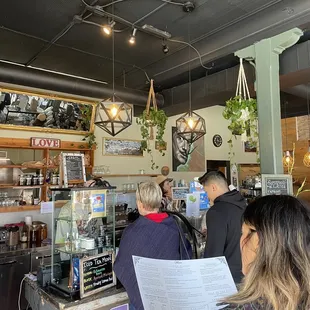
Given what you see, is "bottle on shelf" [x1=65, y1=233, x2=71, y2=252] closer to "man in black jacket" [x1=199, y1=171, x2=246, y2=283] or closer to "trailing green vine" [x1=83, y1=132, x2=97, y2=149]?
"man in black jacket" [x1=199, y1=171, x2=246, y2=283]

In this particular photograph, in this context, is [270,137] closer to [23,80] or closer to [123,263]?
[123,263]

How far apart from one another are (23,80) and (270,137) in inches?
141

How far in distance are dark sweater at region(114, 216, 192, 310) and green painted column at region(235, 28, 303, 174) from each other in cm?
150

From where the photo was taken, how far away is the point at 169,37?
3.81 meters

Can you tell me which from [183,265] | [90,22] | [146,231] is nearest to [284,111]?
[90,22]

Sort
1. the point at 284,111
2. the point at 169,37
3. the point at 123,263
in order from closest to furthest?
the point at 123,263
the point at 169,37
the point at 284,111

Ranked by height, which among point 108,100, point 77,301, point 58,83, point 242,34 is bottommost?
point 77,301

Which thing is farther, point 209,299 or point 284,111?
point 284,111

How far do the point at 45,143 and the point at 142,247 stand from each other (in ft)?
13.3

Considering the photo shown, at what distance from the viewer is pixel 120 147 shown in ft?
21.2

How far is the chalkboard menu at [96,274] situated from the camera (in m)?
2.08

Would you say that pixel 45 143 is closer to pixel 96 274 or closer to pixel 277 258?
pixel 96 274

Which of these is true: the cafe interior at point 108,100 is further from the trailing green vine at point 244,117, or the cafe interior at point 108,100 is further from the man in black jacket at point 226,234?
the man in black jacket at point 226,234

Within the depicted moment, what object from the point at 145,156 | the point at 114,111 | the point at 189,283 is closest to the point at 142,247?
the point at 189,283
